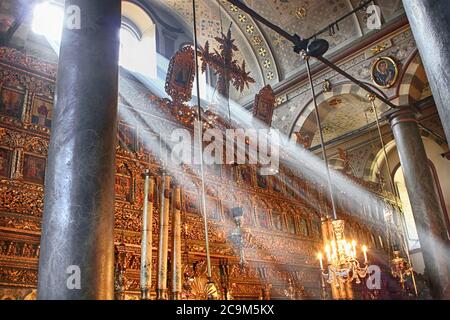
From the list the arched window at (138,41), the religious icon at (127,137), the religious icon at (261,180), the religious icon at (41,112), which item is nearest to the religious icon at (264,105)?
the religious icon at (261,180)

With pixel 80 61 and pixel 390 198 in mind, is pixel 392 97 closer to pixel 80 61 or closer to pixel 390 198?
pixel 390 198

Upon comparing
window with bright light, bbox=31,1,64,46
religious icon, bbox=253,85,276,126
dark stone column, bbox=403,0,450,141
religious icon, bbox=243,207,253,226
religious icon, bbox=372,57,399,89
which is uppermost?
window with bright light, bbox=31,1,64,46

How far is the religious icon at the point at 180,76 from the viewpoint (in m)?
6.84

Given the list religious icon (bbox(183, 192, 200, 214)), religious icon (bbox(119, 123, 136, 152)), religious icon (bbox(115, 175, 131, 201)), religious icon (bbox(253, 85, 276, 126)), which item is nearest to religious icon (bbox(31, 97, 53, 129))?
Result: religious icon (bbox(119, 123, 136, 152))

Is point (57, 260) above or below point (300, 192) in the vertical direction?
below

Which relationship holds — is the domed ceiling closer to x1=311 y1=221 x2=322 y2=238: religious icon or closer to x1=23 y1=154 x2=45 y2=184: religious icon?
x1=311 y1=221 x2=322 y2=238: religious icon

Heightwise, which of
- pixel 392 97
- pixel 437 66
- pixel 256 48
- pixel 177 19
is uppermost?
pixel 177 19

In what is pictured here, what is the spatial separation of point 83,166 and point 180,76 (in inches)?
185

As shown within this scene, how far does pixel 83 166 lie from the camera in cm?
245

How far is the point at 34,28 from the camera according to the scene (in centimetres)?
968

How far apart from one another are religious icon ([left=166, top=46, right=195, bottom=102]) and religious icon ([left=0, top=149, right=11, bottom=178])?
2.94 m

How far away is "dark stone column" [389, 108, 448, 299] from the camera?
7691mm
